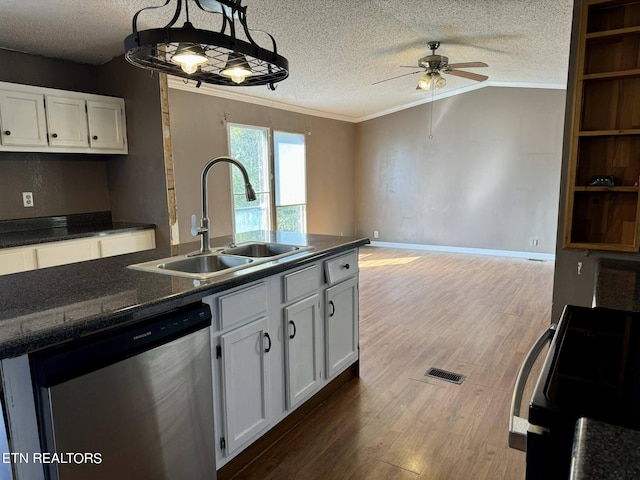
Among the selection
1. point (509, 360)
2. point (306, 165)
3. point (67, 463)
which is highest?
point (306, 165)

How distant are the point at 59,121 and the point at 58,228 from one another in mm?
965

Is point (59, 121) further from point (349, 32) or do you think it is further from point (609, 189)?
point (609, 189)

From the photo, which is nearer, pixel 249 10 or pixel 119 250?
pixel 249 10

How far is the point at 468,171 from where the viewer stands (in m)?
7.20

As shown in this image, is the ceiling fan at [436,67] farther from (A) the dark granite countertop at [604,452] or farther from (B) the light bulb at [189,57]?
(A) the dark granite countertop at [604,452]

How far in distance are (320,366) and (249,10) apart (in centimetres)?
267

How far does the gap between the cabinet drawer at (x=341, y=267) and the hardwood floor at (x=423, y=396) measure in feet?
2.45

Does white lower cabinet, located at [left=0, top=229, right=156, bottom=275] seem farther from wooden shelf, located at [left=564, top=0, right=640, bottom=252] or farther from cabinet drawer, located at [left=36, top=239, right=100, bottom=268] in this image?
wooden shelf, located at [left=564, top=0, right=640, bottom=252]

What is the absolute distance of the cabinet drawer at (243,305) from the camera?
1791mm

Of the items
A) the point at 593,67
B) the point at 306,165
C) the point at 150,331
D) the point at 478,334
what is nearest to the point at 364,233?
the point at 306,165

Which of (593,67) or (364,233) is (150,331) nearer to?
(593,67)

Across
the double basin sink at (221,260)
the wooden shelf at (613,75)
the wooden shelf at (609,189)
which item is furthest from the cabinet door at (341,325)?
the wooden shelf at (613,75)

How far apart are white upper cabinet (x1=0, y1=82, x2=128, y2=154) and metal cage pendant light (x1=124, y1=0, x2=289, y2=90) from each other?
2.29m

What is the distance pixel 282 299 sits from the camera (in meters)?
2.13
